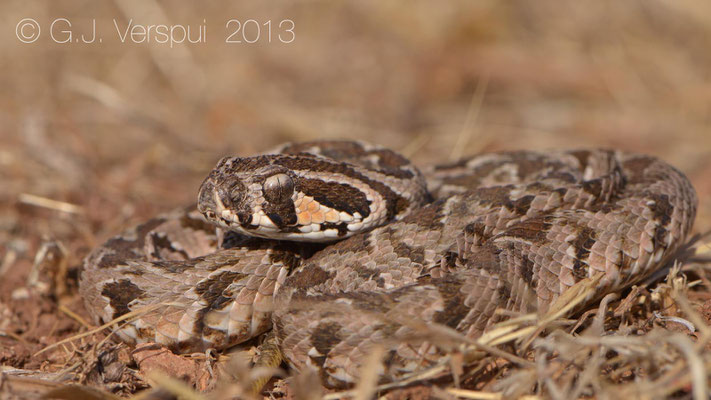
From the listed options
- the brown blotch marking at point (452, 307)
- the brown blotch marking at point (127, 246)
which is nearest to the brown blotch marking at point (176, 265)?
the brown blotch marking at point (127, 246)

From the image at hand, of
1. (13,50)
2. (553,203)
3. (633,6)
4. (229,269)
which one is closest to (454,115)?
(633,6)

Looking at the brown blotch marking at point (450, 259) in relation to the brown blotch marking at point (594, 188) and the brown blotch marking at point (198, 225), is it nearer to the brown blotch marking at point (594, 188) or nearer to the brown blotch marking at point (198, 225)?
the brown blotch marking at point (594, 188)

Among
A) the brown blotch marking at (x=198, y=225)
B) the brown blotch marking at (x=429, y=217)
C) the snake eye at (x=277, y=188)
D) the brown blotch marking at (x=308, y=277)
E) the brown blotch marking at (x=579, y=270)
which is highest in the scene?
the snake eye at (x=277, y=188)

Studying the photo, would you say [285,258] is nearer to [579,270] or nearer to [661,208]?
[579,270]

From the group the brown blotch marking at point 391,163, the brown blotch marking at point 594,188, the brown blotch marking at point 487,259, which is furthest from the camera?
the brown blotch marking at point 391,163

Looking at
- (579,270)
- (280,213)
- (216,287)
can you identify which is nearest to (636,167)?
(579,270)

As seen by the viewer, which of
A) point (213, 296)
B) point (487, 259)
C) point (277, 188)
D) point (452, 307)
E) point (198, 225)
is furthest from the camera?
point (198, 225)

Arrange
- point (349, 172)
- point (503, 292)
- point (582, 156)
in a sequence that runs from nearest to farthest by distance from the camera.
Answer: point (503, 292) < point (349, 172) < point (582, 156)

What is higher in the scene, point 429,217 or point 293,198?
point 293,198
